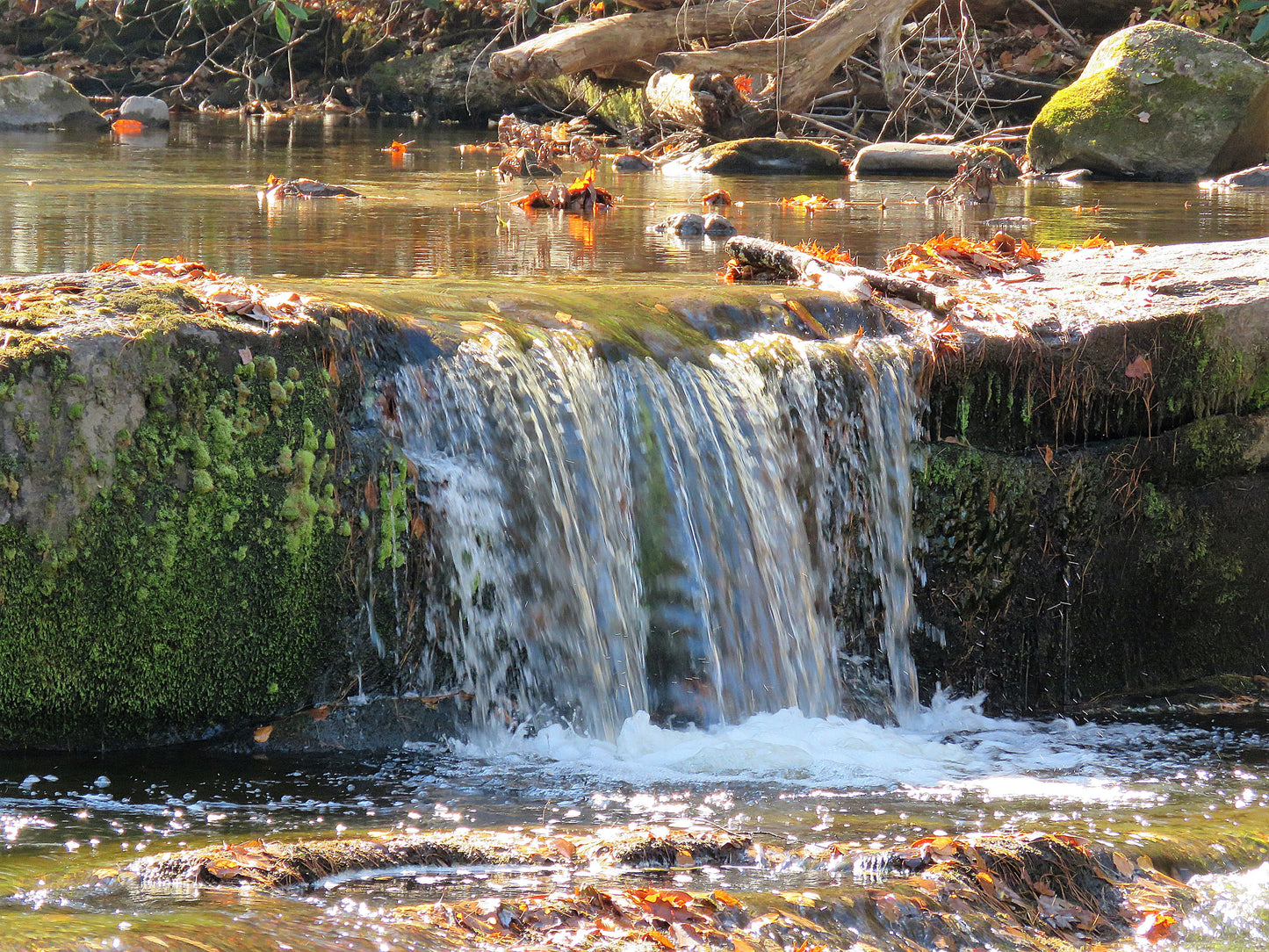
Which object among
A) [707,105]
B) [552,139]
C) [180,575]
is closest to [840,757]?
[180,575]

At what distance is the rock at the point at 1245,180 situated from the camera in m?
14.5

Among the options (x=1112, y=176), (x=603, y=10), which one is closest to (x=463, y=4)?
(x=603, y=10)

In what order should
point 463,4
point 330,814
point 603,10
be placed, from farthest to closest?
point 463,4
point 603,10
point 330,814

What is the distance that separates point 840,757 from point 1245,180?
1219 cm

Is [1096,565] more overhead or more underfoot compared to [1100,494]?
more underfoot

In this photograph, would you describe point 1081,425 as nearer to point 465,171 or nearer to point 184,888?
point 184,888

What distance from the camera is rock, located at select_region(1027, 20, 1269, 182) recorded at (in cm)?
1527

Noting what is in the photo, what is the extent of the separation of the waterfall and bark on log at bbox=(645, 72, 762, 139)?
13.3m

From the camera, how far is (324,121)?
86.3 feet

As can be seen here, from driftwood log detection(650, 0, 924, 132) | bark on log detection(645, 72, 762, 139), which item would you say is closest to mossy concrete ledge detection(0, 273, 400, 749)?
bark on log detection(645, 72, 762, 139)

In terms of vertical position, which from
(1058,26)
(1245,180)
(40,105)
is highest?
(1058,26)

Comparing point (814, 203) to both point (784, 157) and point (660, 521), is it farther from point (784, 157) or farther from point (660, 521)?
point (660, 521)

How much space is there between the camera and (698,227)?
9945 mm

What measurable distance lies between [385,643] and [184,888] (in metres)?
1.78
